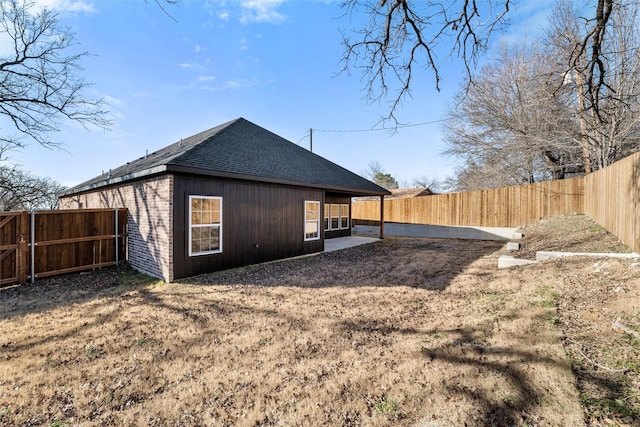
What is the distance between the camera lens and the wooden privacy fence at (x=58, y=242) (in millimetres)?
6133

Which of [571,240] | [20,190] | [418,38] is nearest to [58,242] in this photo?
A: [20,190]

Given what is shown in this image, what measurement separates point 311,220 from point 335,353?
23.9 ft

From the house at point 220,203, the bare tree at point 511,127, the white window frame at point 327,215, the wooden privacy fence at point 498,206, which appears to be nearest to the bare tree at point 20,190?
the house at point 220,203

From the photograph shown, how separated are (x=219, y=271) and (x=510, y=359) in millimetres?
6319

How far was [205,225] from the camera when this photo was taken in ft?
22.6

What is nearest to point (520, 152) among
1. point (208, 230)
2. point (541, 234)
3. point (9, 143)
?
point (541, 234)

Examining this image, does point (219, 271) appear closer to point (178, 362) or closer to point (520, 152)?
point (178, 362)

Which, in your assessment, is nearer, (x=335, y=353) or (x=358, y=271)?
(x=335, y=353)

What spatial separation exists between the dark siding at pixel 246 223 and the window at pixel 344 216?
511 cm

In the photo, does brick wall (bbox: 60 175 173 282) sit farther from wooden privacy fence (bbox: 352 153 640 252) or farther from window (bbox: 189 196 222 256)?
wooden privacy fence (bbox: 352 153 640 252)

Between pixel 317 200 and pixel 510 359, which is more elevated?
pixel 317 200

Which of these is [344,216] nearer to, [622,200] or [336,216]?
[336,216]

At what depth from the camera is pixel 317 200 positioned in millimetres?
10391

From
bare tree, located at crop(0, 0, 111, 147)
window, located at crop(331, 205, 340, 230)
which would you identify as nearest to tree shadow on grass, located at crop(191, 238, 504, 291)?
window, located at crop(331, 205, 340, 230)
